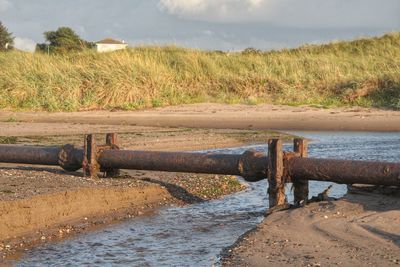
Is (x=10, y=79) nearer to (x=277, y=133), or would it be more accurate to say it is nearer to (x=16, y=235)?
(x=277, y=133)

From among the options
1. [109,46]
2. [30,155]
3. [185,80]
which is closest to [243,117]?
[185,80]

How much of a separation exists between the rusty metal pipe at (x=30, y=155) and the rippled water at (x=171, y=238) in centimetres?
183

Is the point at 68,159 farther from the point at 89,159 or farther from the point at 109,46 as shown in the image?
the point at 109,46

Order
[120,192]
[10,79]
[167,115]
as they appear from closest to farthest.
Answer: [120,192] → [167,115] → [10,79]

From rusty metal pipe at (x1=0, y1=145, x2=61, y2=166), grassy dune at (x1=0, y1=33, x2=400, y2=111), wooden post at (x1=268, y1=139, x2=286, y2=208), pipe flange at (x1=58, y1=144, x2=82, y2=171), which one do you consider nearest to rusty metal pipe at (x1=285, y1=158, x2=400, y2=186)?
wooden post at (x1=268, y1=139, x2=286, y2=208)

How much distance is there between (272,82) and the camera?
2584 cm

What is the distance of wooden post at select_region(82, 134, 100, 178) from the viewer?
9859mm

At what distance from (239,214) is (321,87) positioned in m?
16.8

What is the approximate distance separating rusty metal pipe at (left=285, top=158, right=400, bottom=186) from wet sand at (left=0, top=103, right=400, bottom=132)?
11.5m

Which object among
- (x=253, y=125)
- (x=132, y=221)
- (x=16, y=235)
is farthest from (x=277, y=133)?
(x=16, y=235)

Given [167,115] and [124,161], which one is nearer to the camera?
[124,161]

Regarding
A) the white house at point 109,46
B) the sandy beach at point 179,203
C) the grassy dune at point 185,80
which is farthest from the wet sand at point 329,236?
the white house at point 109,46

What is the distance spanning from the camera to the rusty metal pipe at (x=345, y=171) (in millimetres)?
7914

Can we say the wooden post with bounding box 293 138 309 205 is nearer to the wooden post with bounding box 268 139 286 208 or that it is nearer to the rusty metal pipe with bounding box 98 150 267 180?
the wooden post with bounding box 268 139 286 208
